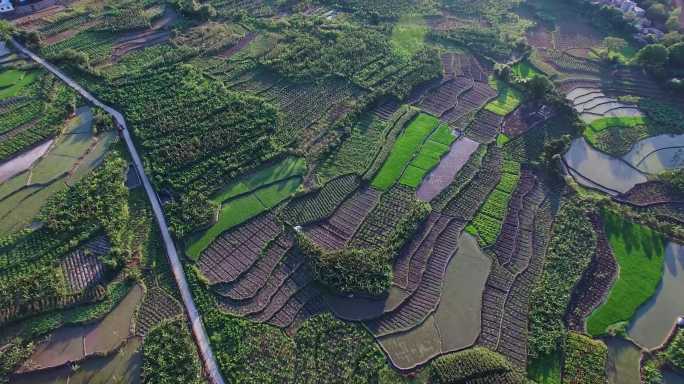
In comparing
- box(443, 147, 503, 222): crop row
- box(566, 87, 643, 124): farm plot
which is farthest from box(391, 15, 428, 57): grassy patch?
box(566, 87, 643, 124): farm plot

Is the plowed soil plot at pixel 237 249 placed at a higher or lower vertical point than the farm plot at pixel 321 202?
lower

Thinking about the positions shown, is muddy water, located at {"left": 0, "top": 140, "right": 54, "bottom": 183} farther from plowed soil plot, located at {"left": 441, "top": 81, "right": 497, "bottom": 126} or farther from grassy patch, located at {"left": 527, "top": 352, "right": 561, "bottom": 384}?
grassy patch, located at {"left": 527, "top": 352, "right": 561, "bottom": 384}

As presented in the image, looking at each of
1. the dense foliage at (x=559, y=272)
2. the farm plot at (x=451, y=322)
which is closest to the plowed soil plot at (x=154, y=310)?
the farm plot at (x=451, y=322)

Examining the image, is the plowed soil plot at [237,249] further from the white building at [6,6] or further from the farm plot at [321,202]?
the white building at [6,6]

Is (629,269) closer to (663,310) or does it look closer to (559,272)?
(663,310)

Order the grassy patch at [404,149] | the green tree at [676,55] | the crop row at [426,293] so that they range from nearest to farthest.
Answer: the crop row at [426,293]
the grassy patch at [404,149]
the green tree at [676,55]

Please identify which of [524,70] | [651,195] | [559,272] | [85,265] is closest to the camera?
[85,265]

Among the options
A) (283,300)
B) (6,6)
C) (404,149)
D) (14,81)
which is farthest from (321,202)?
(6,6)
